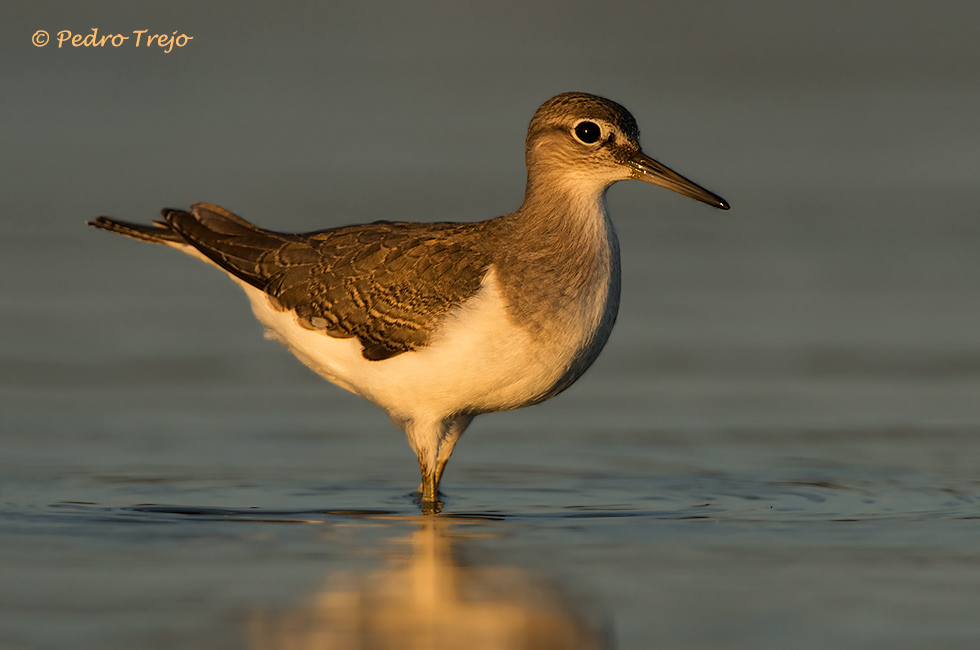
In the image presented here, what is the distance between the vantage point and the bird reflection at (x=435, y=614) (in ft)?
24.8

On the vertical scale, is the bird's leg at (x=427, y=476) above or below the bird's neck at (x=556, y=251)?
below

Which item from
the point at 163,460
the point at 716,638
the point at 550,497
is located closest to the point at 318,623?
the point at 716,638

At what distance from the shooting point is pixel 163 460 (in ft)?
36.8

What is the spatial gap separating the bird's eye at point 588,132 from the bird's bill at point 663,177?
0.98ft

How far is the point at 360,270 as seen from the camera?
36.6 ft

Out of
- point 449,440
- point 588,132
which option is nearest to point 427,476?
point 449,440

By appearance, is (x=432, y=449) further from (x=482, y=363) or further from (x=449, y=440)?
(x=482, y=363)

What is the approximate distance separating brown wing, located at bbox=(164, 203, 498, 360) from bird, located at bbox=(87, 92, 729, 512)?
0.01 m

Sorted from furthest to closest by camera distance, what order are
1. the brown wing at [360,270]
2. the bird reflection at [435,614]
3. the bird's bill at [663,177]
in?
the bird's bill at [663,177]
the brown wing at [360,270]
the bird reflection at [435,614]

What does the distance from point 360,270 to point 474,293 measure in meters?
1.18

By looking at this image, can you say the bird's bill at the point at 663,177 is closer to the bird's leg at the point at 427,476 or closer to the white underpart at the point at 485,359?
the white underpart at the point at 485,359

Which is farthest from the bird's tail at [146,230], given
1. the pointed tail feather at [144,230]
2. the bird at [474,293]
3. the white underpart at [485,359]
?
the white underpart at [485,359]

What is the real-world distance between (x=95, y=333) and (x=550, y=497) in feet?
18.9

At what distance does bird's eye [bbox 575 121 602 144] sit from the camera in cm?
1084
